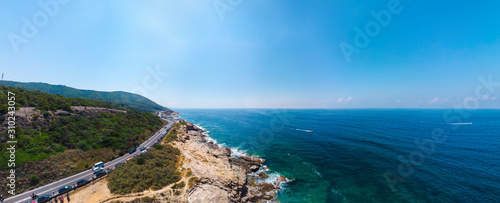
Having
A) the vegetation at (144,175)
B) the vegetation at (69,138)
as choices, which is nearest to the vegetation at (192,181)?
the vegetation at (144,175)

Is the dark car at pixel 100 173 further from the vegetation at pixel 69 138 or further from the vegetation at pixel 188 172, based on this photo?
the vegetation at pixel 188 172

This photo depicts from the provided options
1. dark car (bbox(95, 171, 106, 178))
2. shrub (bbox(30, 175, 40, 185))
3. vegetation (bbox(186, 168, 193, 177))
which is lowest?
vegetation (bbox(186, 168, 193, 177))

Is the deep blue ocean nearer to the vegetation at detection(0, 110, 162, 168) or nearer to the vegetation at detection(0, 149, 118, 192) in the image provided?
the vegetation at detection(0, 110, 162, 168)

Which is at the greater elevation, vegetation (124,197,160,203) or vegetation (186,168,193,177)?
vegetation (186,168,193,177)

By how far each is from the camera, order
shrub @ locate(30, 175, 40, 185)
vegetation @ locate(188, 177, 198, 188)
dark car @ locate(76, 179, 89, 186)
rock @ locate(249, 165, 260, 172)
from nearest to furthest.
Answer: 1. shrub @ locate(30, 175, 40, 185)
2. dark car @ locate(76, 179, 89, 186)
3. vegetation @ locate(188, 177, 198, 188)
4. rock @ locate(249, 165, 260, 172)

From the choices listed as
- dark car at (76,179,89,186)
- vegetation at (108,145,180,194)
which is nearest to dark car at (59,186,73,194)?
dark car at (76,179,89,186)

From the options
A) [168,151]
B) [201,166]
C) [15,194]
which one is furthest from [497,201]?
[15,194]

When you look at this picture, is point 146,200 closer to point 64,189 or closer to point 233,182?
point 64,189

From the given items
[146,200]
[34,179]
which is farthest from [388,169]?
[34,179]
